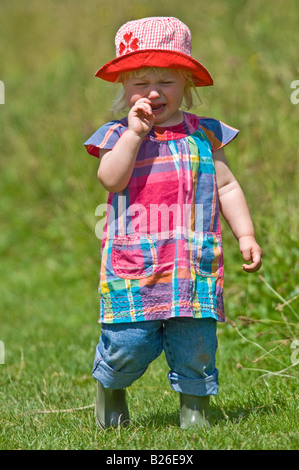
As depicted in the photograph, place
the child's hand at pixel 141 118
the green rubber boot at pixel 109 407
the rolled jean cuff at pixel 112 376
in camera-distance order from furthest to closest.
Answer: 1. the green rubber boot at pixel 109 407
2. the rolled jean cuff at pixel 112 376
3. the child's hand at pixel 141 118

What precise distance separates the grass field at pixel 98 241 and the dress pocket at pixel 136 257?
648 millimetres

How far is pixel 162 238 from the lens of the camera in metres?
2.91

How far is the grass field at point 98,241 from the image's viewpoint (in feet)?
10.6

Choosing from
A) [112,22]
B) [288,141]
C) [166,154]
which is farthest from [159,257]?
[112,22]

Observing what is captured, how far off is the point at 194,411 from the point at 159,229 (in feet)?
2.63

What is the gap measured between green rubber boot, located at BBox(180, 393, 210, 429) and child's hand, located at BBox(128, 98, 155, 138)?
1.13 metres

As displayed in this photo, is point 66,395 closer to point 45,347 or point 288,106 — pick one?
point 45,347

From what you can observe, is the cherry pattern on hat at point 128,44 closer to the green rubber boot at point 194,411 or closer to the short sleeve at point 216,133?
the short sleeve at point 216,133

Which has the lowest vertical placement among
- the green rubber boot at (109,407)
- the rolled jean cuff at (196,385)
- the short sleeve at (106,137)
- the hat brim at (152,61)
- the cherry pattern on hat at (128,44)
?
the green rubber boot at (109,407)

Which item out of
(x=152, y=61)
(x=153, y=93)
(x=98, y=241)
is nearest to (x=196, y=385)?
(x=153, y=93)

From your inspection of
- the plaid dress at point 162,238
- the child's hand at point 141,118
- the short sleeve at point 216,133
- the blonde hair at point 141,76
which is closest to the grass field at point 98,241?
the plaid dress at point 162,238

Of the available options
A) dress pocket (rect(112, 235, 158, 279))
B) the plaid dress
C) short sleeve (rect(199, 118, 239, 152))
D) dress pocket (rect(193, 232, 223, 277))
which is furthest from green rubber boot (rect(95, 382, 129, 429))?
short sleeve (rect(199, 118, 239, 152))

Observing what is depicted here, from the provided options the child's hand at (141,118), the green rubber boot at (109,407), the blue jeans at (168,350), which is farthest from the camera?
the green rubber boot at (109,407)

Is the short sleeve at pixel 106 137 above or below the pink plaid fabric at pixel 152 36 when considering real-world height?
A: below
